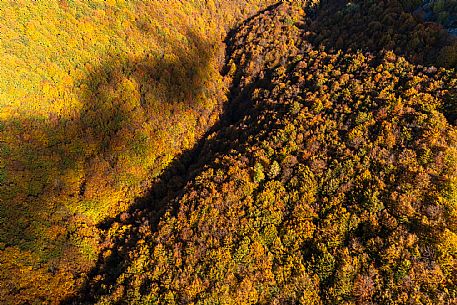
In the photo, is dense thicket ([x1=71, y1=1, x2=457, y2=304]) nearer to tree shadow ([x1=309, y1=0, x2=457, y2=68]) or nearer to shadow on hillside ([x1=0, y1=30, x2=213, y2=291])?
tree shadow ([x1=309, y1=0, x2=457, y2=68])

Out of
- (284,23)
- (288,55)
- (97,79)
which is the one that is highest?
(284,23)

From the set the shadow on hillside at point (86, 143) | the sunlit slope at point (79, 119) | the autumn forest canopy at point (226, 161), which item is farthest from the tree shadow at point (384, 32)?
the shadow on hillside at point (86, 143)

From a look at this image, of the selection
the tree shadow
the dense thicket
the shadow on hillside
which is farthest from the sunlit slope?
the tree shadow

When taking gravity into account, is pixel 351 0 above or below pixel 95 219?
above

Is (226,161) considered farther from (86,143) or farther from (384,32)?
(384,32)

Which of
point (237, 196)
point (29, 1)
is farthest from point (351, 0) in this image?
point (29, 1)

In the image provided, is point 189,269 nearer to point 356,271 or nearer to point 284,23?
point 356,271
